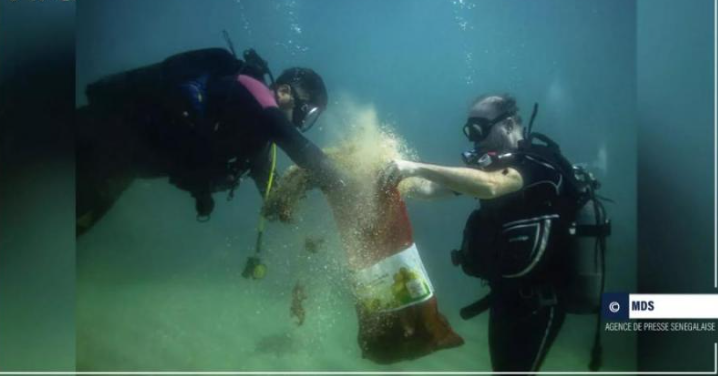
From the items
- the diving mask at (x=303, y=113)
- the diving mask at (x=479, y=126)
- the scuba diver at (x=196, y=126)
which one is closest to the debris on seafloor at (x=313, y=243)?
the scuba diver at (x=196, y=126)

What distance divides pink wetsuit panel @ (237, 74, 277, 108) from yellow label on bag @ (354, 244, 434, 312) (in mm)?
1309

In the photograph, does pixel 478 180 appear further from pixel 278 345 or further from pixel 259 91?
pixel 278 345

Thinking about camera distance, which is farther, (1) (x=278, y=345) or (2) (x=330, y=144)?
(1) (x=278, y=345)

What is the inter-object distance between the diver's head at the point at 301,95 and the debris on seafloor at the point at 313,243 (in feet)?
2.58

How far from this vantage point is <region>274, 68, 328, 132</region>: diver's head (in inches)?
129

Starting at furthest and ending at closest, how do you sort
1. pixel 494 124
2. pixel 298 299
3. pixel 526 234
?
pixel 298 299, pixel 494 124, pixel 526 234

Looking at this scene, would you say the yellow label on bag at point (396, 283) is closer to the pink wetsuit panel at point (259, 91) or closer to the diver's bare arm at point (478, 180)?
the diver's bare arm at point (478, 180)

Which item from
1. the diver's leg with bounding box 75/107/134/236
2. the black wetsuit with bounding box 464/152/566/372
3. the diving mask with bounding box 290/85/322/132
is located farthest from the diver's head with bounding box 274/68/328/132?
the black wetsuit with bounding box 464/152/566/372

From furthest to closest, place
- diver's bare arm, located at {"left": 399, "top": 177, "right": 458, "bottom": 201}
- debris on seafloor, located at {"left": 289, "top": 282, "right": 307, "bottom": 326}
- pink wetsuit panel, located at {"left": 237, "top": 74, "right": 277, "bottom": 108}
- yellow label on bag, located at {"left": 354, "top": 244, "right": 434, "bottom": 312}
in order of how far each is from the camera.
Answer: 1. debris on seafloor, located at {"left": 289, "top": 282, "right": 307, "bottom": 326}
2. diver's bare arm, located at {"left": 399, "top": 177, "right": 458, "bottom": 201}
3. yellow label on bag, located at {"left": 354, "top": 244, "right": 434, "bottom": 312}
4. pink wetsuit panel, located at {"left": 237, "top": 74, "right": 277, "bottom": 108}

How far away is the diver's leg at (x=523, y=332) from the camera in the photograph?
3.09 meters

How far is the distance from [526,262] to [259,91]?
2108 millimetres

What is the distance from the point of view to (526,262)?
10.0 ft

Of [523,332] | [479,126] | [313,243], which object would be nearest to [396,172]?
[479,126]

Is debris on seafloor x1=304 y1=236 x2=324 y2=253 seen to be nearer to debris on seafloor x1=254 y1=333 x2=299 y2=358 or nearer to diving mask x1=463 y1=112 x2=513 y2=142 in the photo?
debris on seafloor x1=254 y1=333 x2=299 y2=358
